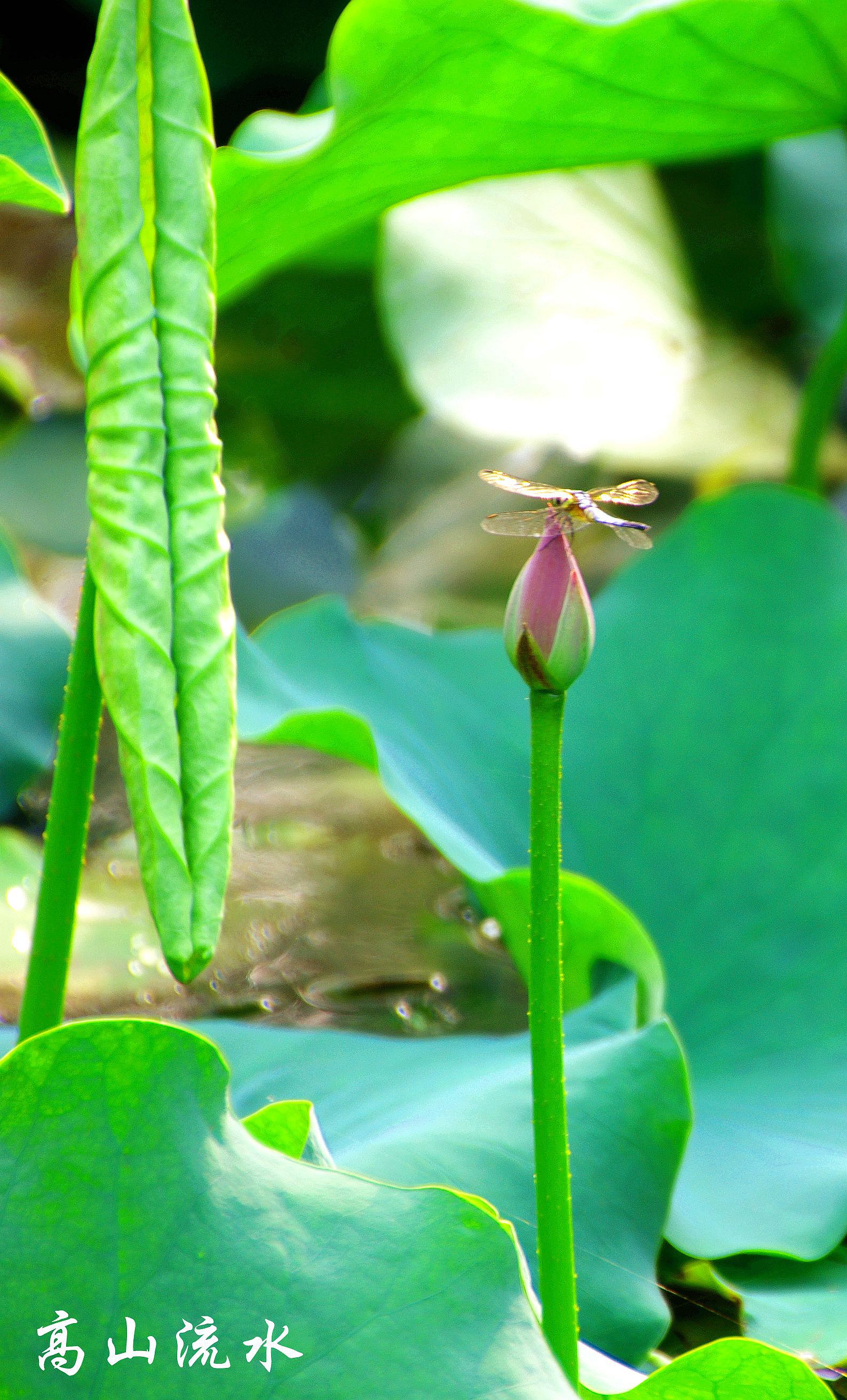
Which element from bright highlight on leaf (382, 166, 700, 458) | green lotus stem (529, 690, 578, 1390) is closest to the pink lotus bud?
green lotus stem (529, 690, 578, 1390)

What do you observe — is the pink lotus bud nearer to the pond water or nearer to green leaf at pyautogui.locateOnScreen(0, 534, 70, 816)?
the pond water

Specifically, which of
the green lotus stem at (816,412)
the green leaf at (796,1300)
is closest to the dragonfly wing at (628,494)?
the green leaf at (796,1300)

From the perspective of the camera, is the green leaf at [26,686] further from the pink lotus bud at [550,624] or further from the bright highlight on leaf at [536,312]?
the pink lotus bud at [550,624]

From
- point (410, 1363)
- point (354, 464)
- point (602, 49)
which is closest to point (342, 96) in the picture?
point (602, 49)

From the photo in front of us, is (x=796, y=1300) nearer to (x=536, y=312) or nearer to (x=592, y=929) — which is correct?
(x=592, y=929)

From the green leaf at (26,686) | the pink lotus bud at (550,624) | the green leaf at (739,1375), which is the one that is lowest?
the green leaf at (739,1375)

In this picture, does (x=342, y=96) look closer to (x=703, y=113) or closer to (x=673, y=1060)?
(x=703, y=113)
